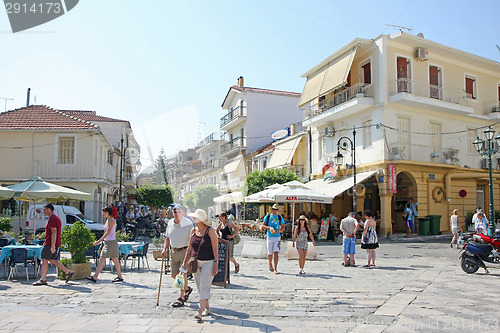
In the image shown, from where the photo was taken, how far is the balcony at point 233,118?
43000 millimetres

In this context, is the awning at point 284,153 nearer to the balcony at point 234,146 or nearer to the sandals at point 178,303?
the balcony at point 234,146

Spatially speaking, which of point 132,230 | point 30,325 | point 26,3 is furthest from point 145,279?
point 132,230

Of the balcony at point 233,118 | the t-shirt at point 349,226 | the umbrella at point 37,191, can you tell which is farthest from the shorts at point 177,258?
the balcony at point 233,118

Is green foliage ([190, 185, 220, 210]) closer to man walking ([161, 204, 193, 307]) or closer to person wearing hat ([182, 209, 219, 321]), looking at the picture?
man walking ([161, 204, 193, 307])

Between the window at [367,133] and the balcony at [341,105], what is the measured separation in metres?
0.86

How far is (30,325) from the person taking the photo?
612 centimetres

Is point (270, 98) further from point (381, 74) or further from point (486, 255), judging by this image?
point (486, 255)

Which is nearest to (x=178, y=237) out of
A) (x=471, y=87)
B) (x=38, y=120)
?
(x=38, y=120)

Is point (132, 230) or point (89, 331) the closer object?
point (89, 331)

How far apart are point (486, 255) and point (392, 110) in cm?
1457

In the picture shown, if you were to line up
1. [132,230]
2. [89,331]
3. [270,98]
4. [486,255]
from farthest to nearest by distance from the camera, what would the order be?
[270,98], [132,230], [486,255], [89,331]

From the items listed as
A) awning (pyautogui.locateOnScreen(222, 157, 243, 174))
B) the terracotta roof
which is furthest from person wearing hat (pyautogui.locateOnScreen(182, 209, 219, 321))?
awning (pyautogui.locateOnScreen(222, 157, 243, 174))

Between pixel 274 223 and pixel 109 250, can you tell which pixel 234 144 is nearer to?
pixel 274 223

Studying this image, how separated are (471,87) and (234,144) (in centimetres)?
2274
